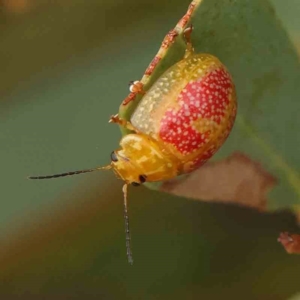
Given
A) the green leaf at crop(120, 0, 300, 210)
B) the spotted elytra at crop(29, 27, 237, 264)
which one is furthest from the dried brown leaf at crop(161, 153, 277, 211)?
the spotted elytra at crop(29, 27, 237, 264)

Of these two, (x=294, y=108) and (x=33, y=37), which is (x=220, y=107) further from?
(x=33, y=37)

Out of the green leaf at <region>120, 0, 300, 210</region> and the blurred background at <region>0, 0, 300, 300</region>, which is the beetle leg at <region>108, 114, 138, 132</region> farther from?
the blurred background at <region>0, 0, 300, 300</region>

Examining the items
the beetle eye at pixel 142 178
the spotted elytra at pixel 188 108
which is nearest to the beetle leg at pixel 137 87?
the spotted elytra at pixel 188 108

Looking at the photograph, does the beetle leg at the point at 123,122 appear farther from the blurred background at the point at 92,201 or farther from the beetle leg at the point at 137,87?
the blurred background at the point at 92,201

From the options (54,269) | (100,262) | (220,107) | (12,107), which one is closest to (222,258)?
(100,262)

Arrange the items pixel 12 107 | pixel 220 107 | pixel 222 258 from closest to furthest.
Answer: pixel 220 107 → pixel 222 258 → pixel 12 107

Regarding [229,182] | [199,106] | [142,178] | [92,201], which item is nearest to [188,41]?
[199,106]
